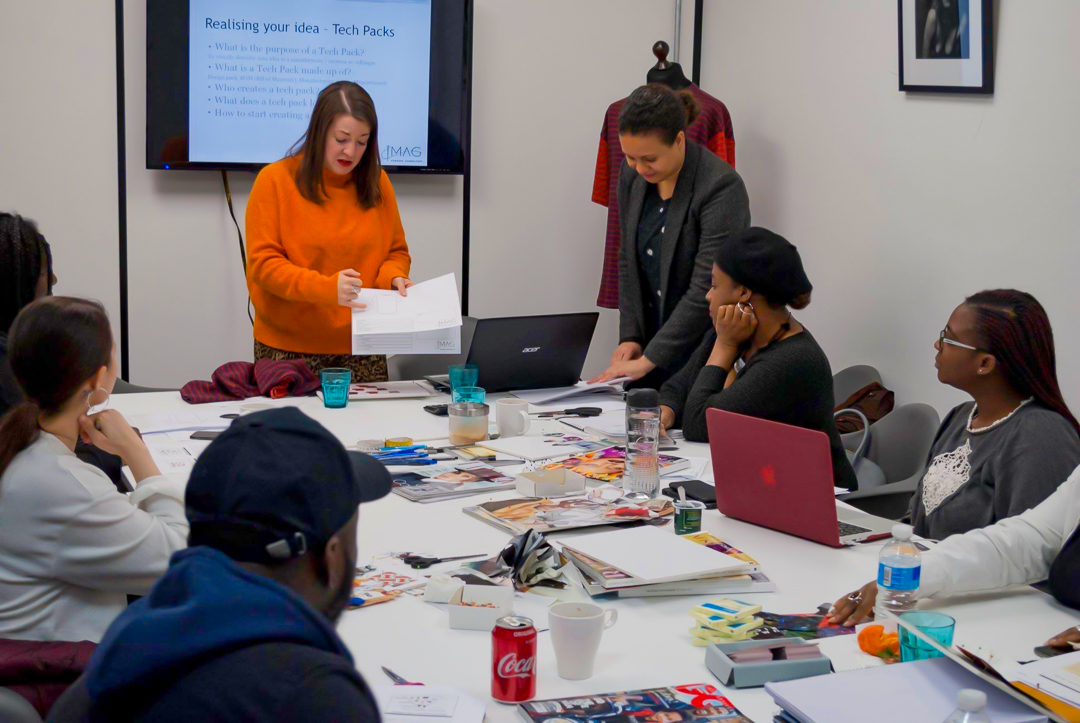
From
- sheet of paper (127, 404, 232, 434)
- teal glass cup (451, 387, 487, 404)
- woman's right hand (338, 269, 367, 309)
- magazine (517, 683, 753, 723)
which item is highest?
woman's right hand (338, 269, 367, 309)

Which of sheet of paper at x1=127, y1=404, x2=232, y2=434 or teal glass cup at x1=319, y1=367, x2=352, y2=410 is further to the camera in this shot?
teal glass cup at x1=319, y1=367, x2=352, y2=410

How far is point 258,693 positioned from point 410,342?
7.30ft

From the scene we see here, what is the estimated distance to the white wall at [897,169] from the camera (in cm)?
305

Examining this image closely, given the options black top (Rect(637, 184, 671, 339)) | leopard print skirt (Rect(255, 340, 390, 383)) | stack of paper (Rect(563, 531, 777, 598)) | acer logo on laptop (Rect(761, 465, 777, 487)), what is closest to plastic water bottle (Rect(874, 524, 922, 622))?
stack of paper (Rect(563, 531, 777, 598))

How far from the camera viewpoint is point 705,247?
311 centimetres

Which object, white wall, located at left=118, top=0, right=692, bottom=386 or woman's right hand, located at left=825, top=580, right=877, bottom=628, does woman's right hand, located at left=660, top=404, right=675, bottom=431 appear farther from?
white wall, located at left=118, top=0, right=692, bottom=386

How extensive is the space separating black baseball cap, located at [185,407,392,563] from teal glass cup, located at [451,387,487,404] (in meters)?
1.77

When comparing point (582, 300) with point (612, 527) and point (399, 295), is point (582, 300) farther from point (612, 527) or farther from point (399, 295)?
point (612, 527)

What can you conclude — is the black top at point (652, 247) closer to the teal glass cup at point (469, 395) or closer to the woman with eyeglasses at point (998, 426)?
the teal glass cup at point (469, 395)

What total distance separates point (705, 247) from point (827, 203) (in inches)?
49.5

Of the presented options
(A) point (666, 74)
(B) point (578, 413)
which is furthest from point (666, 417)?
(A) point (666, 74)

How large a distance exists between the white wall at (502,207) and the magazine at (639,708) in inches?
140

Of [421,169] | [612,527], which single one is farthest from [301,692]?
[421,169]

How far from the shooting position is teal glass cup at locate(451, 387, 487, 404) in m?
2.71
